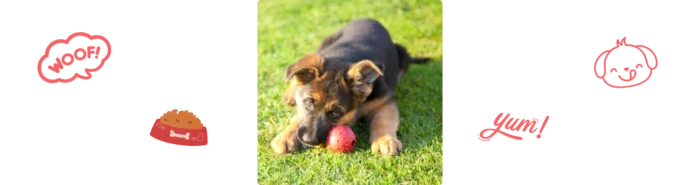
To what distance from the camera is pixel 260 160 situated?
16.1 ft

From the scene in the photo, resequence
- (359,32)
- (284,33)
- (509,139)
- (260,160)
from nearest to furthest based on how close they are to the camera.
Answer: (509,139) < (260,160) < (359,32) < (284,33)

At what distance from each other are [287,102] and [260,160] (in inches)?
62.0

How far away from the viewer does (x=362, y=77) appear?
550 centimetres

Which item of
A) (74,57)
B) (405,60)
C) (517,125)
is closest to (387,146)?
(517,125)

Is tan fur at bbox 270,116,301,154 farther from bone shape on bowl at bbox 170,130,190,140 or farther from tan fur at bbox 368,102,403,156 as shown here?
bone shape on bowl at bbox 170,130,190,140

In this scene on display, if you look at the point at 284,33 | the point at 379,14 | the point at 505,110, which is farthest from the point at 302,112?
the point at 379,14

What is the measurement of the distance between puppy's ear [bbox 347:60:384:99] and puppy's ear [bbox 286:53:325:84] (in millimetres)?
289

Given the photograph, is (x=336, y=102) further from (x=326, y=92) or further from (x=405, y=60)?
(x=405, y=60)

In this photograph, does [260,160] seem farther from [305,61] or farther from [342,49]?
[342,49]

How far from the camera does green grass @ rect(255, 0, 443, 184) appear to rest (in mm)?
4668

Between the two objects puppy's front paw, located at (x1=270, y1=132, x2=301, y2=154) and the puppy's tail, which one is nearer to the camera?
puppy's front paw, located at (x1=270, y1=132, x2=301, y2=154)

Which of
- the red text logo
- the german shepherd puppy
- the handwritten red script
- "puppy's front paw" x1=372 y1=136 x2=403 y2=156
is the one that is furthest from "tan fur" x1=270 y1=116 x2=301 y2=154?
the red text logo

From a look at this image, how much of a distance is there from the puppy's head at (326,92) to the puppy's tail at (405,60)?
219 centimetres

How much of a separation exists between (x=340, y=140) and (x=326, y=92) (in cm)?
49
